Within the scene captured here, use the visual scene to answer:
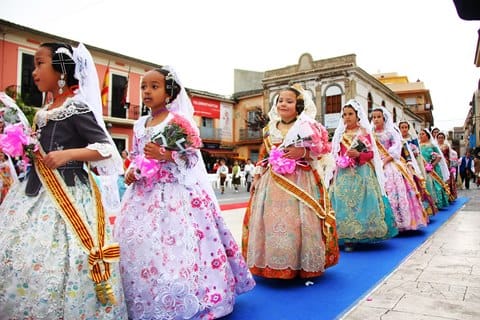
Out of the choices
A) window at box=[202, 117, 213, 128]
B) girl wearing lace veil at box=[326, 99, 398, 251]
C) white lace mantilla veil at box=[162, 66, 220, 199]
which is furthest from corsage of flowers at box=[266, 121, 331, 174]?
window at box=[202, 117, 213, 128]

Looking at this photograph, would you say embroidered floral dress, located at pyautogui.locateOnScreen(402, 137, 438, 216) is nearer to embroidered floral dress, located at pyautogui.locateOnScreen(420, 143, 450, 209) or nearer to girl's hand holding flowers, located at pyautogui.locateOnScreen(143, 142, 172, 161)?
embroidered floral dress, located at pyautogui.locateOnScreen(420, 143, 450, 209)

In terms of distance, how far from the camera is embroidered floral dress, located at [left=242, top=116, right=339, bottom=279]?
131 inches

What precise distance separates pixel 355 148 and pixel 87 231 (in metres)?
3.37

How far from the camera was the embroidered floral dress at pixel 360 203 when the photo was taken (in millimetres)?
4570

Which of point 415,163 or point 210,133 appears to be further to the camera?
point 210,133

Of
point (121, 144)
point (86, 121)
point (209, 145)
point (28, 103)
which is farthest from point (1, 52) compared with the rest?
point (86, 121)

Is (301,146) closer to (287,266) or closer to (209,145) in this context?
(287,266)

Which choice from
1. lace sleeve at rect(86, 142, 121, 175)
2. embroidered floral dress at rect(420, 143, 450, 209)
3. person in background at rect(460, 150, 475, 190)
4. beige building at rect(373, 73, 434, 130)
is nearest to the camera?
lace sleeve at rect(86, 142, 121, 175)

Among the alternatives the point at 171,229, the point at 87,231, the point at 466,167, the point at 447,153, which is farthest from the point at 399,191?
the point at 466,167

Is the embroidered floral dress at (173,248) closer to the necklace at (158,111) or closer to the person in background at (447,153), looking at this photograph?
the necklace at (158,111)

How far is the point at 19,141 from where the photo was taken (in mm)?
2078

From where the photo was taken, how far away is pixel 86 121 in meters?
2.17

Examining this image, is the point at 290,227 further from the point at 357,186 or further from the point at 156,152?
the point at 357,186

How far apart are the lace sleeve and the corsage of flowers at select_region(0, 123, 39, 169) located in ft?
0.95
